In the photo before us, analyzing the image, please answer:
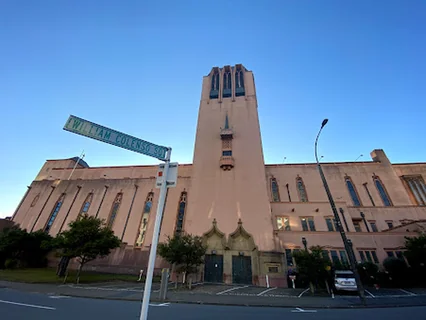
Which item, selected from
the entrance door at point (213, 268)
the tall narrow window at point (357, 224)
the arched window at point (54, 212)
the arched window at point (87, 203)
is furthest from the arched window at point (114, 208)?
the tall narrow window at point (357, 224)

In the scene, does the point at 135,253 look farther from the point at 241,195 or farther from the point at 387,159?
the point at 387,159

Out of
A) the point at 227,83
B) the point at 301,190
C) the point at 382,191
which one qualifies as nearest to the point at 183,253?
the point at 301,190

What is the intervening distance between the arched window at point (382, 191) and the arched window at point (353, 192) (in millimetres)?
3695

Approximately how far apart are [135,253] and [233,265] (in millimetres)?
14941

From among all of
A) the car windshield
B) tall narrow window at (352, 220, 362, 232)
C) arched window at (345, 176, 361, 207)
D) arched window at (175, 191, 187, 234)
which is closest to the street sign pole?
the car windshield

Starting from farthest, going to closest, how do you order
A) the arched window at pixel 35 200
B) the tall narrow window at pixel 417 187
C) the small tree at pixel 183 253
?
the arched window at pixel 35 200 < the tall narrow window at pixel 417 187 < the small tree at pixel 183 253

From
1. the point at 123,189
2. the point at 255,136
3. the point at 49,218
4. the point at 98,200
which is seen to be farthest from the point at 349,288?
the point at 49,218

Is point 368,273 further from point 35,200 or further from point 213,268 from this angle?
point 35,200

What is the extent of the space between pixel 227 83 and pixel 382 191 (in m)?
35.3

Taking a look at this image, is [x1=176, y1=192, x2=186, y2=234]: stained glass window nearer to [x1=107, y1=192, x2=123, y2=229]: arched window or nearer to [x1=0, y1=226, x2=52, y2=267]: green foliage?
[x1=107, y1=192, x2=123, y2=229]: arched window

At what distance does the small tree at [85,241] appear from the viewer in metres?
20.7

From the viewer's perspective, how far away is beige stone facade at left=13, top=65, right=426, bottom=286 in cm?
2433

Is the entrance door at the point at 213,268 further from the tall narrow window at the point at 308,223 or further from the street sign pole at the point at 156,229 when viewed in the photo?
the street sign pole at the point at 156,229

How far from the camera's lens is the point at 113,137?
166 inches
